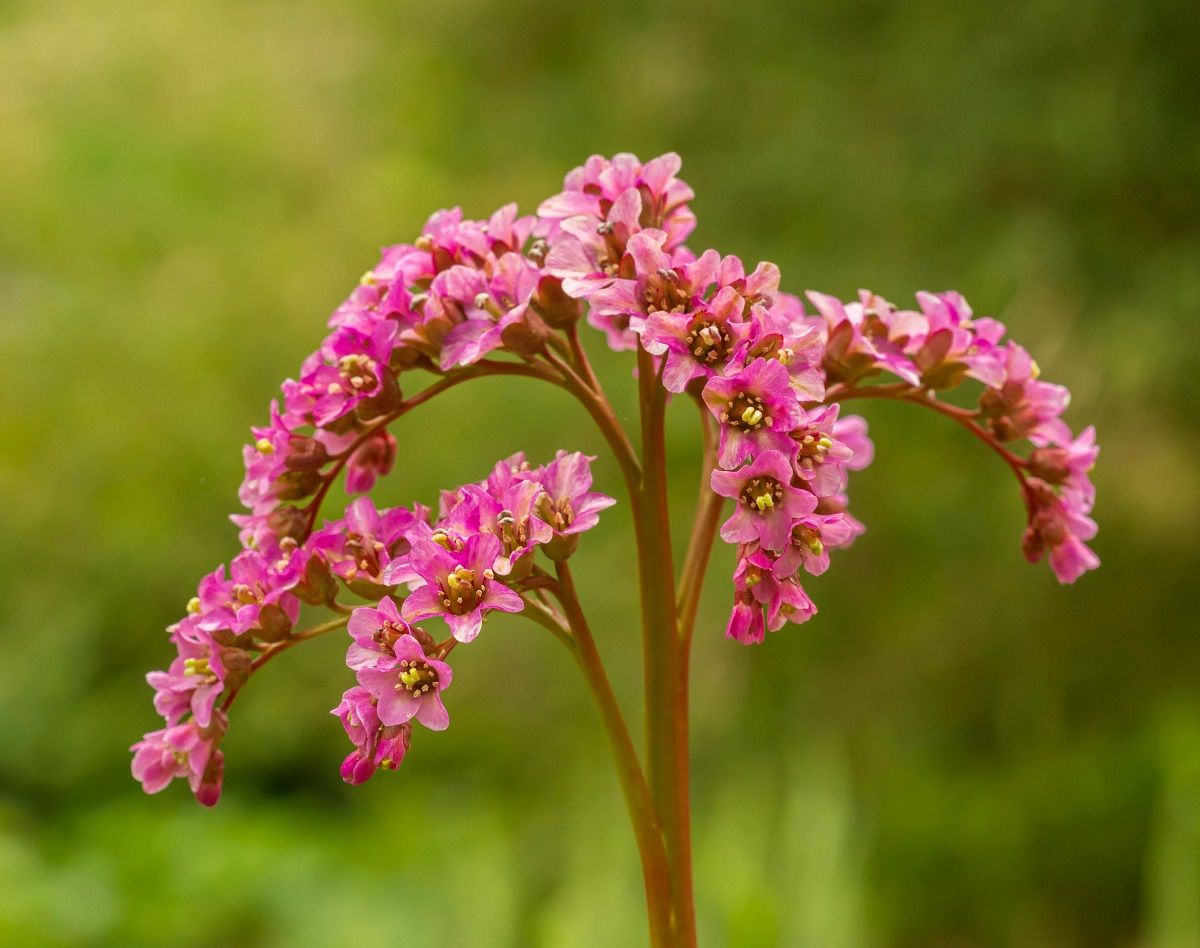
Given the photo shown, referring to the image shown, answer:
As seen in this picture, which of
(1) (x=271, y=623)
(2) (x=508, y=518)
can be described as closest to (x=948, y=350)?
Answer: (2) (x=508, y=518)

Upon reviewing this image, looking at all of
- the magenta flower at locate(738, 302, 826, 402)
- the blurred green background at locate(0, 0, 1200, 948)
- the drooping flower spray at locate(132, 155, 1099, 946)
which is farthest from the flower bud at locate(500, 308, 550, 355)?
the blurred green background at locate(0, 0, 1200, 948)

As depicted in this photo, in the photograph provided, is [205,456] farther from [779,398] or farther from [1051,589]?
[779,398]

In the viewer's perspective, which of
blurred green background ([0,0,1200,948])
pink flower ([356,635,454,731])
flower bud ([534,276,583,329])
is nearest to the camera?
pink flower ([356,635,454,731])

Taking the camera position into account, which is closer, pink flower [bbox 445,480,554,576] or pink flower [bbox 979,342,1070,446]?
pink flower [bbox 445,480,554,576]

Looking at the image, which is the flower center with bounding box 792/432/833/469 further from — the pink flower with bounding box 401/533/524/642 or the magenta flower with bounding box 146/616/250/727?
the magenta flower with bounding box 146/616/250/727

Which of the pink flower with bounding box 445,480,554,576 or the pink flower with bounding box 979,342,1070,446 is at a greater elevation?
the pink flower with bounding box 979,342,1070,446

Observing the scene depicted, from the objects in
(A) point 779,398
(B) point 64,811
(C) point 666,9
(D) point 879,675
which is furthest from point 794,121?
(A) point 779,398

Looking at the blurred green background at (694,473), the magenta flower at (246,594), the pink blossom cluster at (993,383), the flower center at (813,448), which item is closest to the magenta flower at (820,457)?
the flower center at (813,448)

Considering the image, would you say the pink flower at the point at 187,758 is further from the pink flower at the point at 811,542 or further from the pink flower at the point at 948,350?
the pink flower at the point at 948,350
